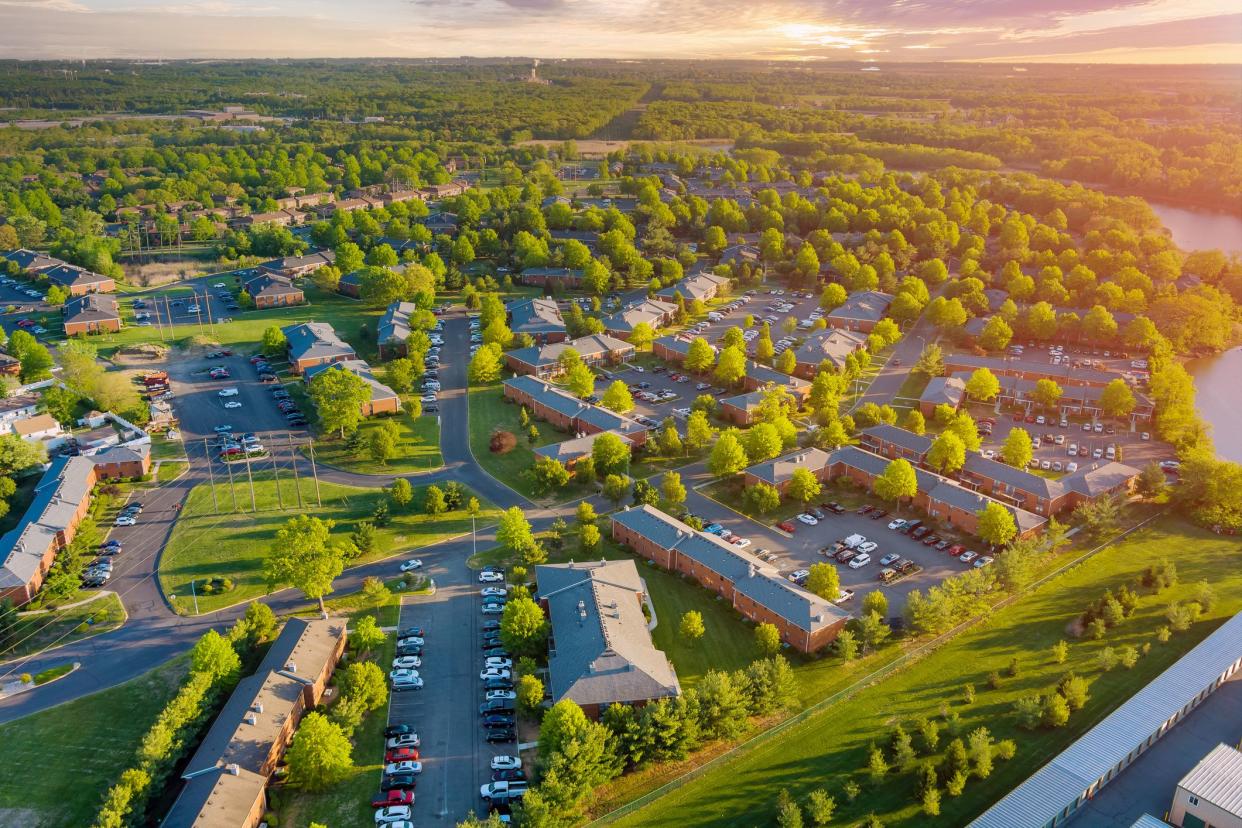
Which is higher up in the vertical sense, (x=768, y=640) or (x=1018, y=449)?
(x=1018, y=449)

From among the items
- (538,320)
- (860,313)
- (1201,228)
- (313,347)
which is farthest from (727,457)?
(1201,228)

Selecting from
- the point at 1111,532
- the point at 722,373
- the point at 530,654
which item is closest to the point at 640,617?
the point at 530,654

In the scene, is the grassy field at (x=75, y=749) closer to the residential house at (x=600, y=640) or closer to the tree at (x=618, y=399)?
the residential house at (x=600, y=640)

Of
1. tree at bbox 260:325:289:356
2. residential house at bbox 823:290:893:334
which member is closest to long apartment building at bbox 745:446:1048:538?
residential house at bbox 823:290:893:334

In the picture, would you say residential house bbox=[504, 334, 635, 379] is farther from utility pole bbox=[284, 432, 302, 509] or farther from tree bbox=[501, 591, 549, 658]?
tree bbox=[501, 591, 549, 658]

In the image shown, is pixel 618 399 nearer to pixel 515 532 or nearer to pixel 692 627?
pixel 515 532
